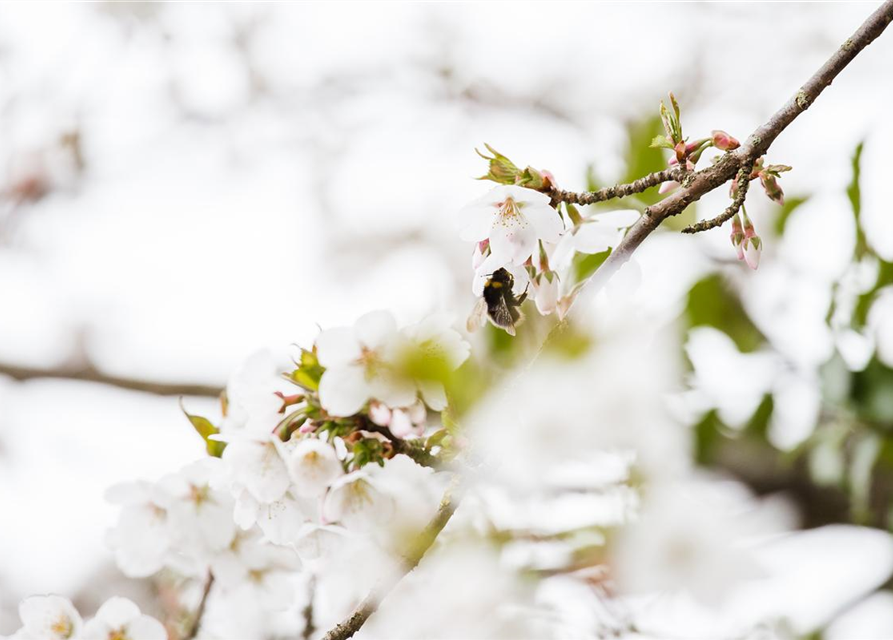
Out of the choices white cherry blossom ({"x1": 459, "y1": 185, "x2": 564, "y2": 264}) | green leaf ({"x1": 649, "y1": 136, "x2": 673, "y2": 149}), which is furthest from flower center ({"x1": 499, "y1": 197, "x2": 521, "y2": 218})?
green leaf ({"x1": 649, "y1": 136, "x2": 673, "y2": 149})

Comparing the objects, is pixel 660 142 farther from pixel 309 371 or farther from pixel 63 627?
pixel 63 627

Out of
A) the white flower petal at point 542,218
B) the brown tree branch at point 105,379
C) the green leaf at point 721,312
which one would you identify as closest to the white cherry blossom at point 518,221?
the white flower petal at point 542,218

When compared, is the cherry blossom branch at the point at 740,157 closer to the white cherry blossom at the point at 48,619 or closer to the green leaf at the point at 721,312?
the green leaf at the point at 721,312

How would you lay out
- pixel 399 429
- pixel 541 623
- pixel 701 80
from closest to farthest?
pixel 399 429, pixel 541 623, pixel 701 80

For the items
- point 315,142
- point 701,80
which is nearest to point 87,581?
point 315,142

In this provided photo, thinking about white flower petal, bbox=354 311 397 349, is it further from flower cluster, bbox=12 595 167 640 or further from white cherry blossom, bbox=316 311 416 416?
flower cluster, bbox=12 595 167 640

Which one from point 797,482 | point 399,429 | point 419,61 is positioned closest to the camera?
point 399,429

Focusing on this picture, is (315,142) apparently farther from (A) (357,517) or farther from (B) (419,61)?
(A) (357,517)
